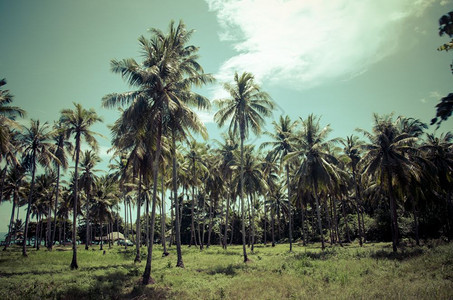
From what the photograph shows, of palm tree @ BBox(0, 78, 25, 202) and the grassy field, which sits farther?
palm tree @ BBox(0, 78, 25, 202)

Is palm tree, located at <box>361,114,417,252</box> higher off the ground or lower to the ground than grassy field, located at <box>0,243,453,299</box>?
higher

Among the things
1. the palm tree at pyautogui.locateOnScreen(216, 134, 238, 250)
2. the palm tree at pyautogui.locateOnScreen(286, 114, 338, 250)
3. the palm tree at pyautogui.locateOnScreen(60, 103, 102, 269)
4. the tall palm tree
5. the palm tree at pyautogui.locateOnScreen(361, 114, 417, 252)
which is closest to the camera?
the tall palm tree

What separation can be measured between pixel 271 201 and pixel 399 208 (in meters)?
21.2

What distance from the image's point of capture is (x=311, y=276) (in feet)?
43.9

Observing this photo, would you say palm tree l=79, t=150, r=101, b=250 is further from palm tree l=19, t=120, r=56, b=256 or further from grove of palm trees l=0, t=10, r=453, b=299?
palm tree l=19, t=120, r=56, b=256

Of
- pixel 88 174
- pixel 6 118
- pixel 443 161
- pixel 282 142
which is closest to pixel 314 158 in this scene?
pixel 282 142

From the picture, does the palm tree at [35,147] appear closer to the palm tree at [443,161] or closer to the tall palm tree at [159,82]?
the tall palm tree at [159,82]

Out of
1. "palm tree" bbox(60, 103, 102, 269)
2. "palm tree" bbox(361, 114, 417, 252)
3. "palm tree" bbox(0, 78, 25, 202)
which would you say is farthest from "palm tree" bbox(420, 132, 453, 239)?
"palm tree" bbox(0, 78, 25, 202)

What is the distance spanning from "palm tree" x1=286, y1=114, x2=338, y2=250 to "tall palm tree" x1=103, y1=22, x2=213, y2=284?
13.7 metres

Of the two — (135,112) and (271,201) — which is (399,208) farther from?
(135,112)

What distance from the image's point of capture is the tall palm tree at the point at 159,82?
14.9 m

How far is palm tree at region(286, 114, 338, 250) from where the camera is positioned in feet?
83.9

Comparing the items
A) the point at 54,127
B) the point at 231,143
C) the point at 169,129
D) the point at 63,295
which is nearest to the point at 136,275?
the point at 63,295

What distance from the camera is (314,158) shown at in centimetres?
2600
